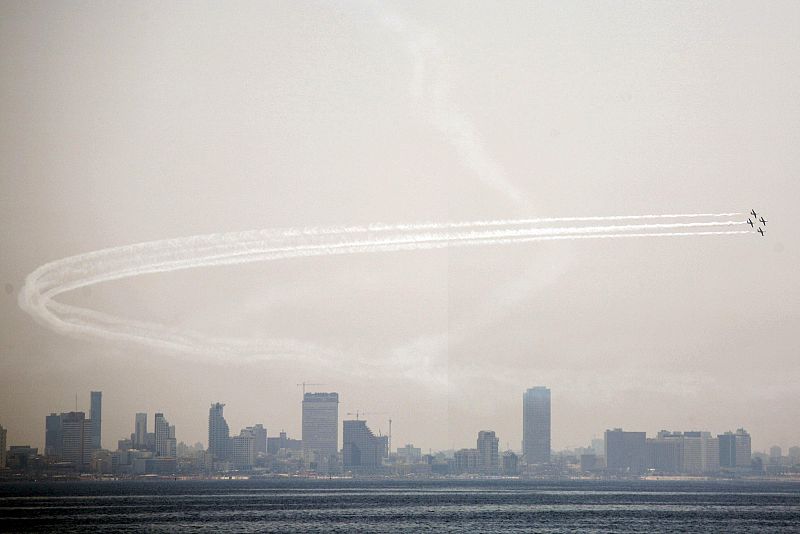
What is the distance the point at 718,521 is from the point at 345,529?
70.4 metres

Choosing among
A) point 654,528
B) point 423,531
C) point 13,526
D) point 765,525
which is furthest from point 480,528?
point 13,526

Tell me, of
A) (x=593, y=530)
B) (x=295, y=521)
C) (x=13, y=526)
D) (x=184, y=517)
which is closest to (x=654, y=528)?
(x=593, y=530)

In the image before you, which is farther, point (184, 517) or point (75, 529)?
point (184, 517)

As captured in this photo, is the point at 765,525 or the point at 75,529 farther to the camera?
the point at 765,525

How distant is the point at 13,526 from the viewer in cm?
17088

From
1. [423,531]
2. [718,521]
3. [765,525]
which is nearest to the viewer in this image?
[423,531]

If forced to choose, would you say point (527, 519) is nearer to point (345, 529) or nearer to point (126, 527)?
point (345, 529)

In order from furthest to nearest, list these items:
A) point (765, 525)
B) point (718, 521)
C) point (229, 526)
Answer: point (718, 521) < point (765, 525) < point (229, 526)

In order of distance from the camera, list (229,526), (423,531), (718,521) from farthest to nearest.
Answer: (718,521) < (229,526) < (423,531)

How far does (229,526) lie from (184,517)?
1027 inches

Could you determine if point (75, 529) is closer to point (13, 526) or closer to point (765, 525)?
point (13, 526)

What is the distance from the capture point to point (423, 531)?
161 meters

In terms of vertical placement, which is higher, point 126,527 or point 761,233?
point 761,233

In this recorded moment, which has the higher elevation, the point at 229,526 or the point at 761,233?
the point at 761,233
